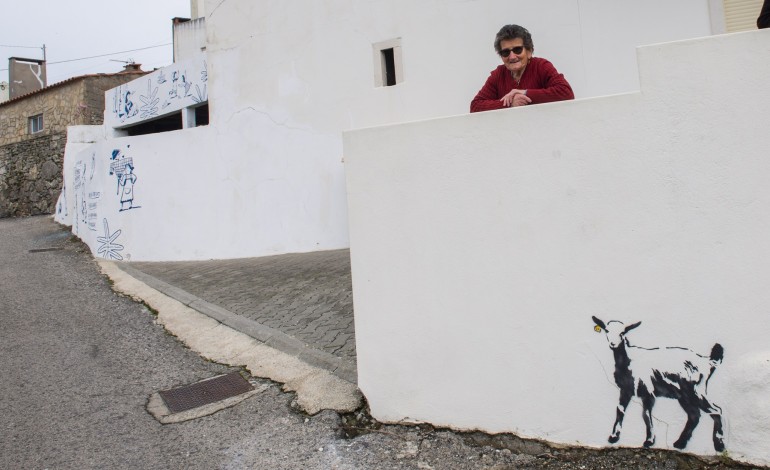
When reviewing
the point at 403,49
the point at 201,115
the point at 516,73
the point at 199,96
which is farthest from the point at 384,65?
the point at 201,115

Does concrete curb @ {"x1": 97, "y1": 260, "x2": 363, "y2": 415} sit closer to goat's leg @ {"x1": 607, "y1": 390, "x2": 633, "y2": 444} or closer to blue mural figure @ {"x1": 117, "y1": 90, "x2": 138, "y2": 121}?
goat's leg @ {"x1": 607, "y1": 390, "x2": 633, "y2": 444}

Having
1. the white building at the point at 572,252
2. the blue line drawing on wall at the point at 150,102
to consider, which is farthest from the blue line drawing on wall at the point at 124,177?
the white building at the point at 572,252

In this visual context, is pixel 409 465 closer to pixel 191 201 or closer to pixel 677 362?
pixel 677 362

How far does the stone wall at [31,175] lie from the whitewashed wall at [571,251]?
61.1 ft

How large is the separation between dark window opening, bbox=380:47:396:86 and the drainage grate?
17.2 ft

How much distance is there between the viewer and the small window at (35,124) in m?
18.5

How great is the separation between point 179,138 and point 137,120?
4222mm

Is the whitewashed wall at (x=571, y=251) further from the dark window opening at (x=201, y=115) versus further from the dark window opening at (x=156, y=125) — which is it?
the dark window opening at (x=156, y=125)

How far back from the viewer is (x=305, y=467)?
274cm

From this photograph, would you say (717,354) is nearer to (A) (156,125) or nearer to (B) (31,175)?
(A) (156,125)

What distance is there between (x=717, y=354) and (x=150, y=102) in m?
12.6

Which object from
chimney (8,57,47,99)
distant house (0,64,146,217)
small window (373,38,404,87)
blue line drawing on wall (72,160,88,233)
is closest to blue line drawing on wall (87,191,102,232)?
blue line drawing on wall (72,160,88,233)

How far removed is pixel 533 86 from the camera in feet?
10.7

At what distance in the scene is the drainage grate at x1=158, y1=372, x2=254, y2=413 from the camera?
142 inches
